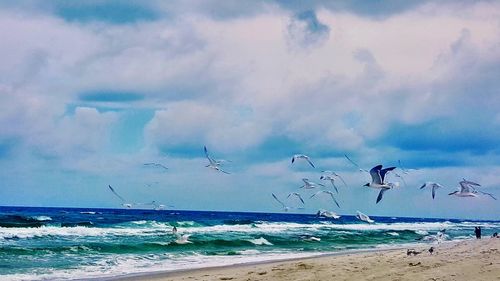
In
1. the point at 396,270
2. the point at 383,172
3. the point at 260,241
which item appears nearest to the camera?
the point at 396,270

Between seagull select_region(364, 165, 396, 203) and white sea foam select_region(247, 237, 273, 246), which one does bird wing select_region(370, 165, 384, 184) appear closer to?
seagull select_region(364, 165, 396, 203)

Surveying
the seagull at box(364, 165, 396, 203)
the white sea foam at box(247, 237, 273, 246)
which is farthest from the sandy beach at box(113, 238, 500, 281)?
the white sea foam at box(247, 237, 273, 246)

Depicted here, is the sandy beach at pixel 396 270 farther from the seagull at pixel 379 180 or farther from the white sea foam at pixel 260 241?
the white sea foam at pixel 260 241

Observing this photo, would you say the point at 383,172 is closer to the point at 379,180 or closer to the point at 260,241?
the point at 379,180

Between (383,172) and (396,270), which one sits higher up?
(383,172)

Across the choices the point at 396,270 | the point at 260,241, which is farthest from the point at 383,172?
the point at 260,241

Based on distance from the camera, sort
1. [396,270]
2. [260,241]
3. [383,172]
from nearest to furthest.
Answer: [396,270]
[383,172]
[260,241]

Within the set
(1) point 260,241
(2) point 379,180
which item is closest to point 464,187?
(2) point 379,180

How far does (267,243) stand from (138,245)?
23.3 ft

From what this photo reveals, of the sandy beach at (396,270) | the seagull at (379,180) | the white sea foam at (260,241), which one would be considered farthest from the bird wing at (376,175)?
the white sea foam at (260,241)

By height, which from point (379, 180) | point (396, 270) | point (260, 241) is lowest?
point (396, 270)

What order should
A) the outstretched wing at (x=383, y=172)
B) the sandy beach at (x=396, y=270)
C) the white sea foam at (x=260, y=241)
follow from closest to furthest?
the sandy beach at (x=396, y=270) → the outstretched wing at (x=383, y=172) → the white sea foam at (x=260, y=241)

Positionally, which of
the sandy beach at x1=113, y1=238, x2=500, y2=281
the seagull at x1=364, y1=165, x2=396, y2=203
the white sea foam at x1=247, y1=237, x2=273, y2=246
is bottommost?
the sandy beach at x1=113, y1=238, x2=500, y2=281

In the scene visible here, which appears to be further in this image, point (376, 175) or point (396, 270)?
point (376, 175)
